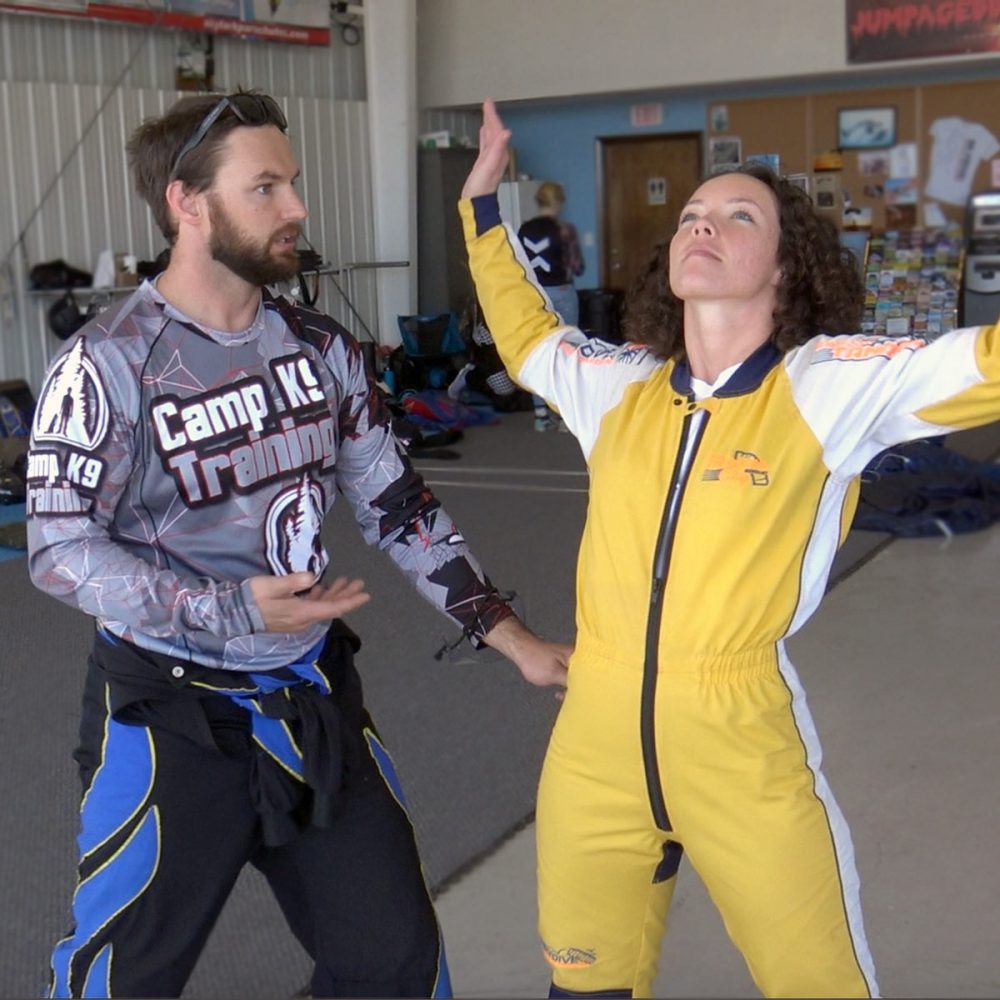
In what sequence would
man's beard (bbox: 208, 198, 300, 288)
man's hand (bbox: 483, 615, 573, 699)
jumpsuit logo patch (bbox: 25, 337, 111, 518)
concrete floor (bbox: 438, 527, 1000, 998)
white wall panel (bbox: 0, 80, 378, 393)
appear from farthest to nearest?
white wall panel (bbox: 0, 80, 378, 393) → concrete floor (bbox: 438, 527, 1000, 998) → man's hand (bbox: 483, 615, 573, 699) → man's beard (bbox: 208, 198, 300, 288) → jumpsuit logo patch (bbox: 25, 337, 111, 518)

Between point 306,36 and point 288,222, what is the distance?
10.4 metres

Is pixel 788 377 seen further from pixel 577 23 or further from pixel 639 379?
pixel 577 23

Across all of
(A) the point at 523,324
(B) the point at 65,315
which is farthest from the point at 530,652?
(B) the point at 65,315

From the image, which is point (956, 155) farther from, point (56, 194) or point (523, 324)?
point (523, 324)

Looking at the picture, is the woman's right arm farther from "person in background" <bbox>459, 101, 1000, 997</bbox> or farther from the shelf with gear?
the shelf with gear

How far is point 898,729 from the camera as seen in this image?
13.3ft

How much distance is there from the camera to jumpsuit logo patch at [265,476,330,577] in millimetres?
2055

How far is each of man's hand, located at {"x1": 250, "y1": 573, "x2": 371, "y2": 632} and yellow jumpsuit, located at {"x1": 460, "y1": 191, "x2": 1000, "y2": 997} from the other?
0.37 meters

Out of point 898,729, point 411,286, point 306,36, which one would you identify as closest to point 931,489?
point 898,729

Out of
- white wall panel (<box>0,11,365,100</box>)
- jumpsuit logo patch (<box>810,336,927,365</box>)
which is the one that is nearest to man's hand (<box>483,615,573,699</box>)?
jumpsuit logo patch (<box>810,336,927,365</box>)

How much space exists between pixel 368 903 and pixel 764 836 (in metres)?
0.64

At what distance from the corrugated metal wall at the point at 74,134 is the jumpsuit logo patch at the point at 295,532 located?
26.6 ft

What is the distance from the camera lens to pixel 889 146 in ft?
38.5

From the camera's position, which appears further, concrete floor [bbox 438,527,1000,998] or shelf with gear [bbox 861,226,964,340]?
shelf with gear [bbox 861,226,964,340]
